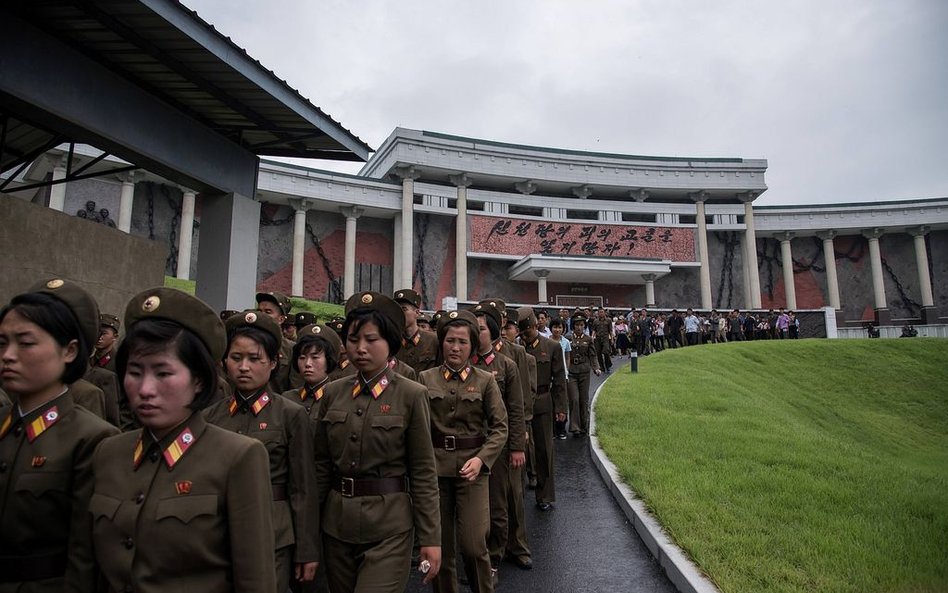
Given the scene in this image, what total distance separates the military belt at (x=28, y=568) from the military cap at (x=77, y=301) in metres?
0.71

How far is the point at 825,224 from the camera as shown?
3725 centimetres

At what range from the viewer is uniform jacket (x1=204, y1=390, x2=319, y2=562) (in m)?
2.65

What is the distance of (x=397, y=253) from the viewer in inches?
1261

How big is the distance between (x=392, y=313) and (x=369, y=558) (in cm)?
123

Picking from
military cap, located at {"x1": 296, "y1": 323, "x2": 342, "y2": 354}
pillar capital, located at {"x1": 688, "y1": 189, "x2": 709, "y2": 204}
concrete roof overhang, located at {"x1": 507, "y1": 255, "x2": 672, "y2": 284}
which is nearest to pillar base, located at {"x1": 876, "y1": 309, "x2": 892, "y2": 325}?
pillar capital, located at {"x1": 688, "y1": 189, "x2": 709, "y2": 204}

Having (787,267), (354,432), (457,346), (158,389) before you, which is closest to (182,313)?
(158,389)

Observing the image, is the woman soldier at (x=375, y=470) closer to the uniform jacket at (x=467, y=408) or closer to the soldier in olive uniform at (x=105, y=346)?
the uniform jacket at (x=467, y=408)

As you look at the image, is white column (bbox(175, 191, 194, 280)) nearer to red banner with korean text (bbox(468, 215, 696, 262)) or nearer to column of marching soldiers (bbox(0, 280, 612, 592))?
red banner with korean text (bbox(468, 215, 696, 262))

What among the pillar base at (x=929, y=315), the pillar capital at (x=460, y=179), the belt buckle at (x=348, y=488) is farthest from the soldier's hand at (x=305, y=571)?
the pillar base at (x=929, y=315)

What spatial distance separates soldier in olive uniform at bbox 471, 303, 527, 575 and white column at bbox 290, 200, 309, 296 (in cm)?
2537

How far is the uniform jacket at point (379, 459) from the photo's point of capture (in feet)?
9.16

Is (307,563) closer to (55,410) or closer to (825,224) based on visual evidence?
(55,410)

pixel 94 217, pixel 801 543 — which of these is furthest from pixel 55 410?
pixel 94 217

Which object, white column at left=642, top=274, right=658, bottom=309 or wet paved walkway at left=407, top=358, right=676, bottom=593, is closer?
wet paved walkway at left=407, top=358, right=676, bottom=593
